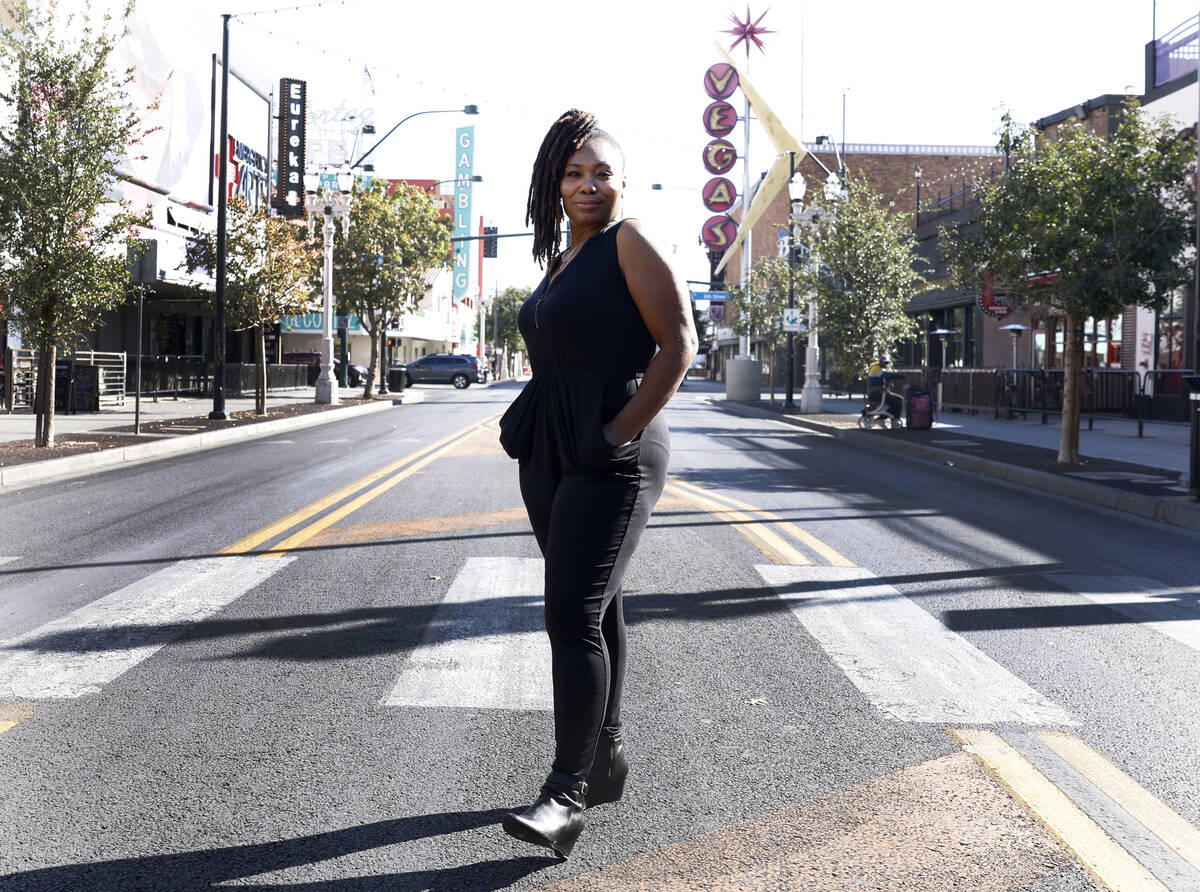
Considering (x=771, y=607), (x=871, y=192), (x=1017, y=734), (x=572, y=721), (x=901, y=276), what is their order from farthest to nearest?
1. (x=871, y=192)
2. (x=901, y=276)
3. (x=771, y=607)
4. (x=1017, y=734)
5. (x=572, y=721)

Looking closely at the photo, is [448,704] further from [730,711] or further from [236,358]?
[236,358]

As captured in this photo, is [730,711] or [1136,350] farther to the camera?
[1136,350]

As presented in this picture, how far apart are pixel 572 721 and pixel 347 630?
2726mm

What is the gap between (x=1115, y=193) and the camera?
47.9 ft

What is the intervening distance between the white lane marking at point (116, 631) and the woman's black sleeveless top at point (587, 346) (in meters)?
2.49

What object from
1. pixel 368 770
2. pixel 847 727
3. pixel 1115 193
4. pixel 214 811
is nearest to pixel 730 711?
pixel 847 727

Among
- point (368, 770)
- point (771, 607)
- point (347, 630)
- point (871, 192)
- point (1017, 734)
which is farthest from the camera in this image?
point (871, 192)

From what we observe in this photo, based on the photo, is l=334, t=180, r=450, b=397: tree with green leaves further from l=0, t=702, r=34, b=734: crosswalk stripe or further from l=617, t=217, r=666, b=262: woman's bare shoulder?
l=617, t=217, r=666, b=262: woman's bare shoulder

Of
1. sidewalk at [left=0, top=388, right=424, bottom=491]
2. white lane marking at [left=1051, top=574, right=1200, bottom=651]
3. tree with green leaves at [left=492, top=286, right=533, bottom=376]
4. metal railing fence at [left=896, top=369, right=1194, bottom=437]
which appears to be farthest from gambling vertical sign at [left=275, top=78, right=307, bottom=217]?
tree with green leaves at [left=492, top=286, right=533, bottom=376]

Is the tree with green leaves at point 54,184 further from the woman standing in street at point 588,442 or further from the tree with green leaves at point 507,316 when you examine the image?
the tree with green leaves at point 507,316

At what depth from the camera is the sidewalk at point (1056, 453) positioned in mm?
12172

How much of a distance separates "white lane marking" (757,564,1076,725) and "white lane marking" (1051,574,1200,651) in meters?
1.13

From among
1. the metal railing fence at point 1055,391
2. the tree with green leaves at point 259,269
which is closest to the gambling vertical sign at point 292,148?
the tree with green leaves at point 259,269

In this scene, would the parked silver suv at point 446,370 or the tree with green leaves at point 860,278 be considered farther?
the parked silver suv at point 446,370
